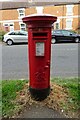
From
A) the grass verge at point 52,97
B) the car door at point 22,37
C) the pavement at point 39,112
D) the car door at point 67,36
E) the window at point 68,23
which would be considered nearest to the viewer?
the pavement at point 39,112

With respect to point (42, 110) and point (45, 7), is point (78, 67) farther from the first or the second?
point (45, 7)

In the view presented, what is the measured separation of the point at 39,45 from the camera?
4.19 m

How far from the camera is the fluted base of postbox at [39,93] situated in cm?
430

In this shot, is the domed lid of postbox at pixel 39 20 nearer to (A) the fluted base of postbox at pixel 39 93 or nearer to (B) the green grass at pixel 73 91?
(A) the fluted base of postbox at pixel 39 93

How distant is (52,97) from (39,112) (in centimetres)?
39

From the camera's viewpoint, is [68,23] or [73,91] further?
[68,23]

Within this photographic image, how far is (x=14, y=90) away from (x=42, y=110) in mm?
688

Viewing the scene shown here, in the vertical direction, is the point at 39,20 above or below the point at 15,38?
above

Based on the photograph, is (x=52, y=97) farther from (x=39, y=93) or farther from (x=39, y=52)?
(x=39, y=52)

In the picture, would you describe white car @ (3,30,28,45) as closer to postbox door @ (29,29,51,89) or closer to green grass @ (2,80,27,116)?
green grass @ (2,80,27,116)

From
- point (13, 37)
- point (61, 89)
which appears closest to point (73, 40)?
point (13, 37)

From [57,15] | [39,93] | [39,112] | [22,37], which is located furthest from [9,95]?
[57,15]

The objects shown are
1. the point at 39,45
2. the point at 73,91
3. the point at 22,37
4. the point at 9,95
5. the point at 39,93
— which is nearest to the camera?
the point at 39,45

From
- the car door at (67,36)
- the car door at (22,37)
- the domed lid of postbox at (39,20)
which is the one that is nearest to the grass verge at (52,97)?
the domed lid of postbox at (39,20)
